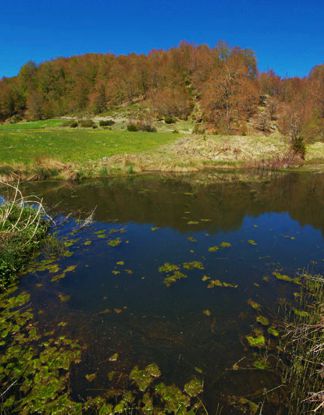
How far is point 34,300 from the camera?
8.52 metres

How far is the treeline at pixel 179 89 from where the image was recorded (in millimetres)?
59094

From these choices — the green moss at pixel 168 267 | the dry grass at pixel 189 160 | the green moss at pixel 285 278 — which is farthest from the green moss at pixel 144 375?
the dry grass at pixel 189 160

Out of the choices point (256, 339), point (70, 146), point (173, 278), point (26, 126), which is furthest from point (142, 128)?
point (256, 339)

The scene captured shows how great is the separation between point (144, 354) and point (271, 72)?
130 metres

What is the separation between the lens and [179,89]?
3762 inches

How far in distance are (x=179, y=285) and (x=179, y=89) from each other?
96.4m

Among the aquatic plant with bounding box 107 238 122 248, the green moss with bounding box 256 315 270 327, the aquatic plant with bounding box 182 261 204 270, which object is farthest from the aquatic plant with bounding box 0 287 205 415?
the aquatic plant with bounding box 107 238 122 248

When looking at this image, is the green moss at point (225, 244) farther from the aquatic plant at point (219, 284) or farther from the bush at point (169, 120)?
the bush at point (169, 120)

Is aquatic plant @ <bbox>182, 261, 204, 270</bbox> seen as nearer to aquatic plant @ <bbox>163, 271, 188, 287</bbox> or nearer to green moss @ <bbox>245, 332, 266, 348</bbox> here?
aquatic plant @ <bbox>163, 271, 188, 287</bbox>

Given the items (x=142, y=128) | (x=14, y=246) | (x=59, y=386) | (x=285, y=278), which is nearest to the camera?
(x=59, y=386)

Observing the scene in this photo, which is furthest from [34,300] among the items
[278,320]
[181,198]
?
A: [181,198]

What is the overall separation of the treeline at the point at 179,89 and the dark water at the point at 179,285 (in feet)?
124

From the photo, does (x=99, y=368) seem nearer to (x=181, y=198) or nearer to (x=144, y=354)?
(x=144, y=354)

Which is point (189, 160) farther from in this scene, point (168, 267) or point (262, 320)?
point (262, 320)
